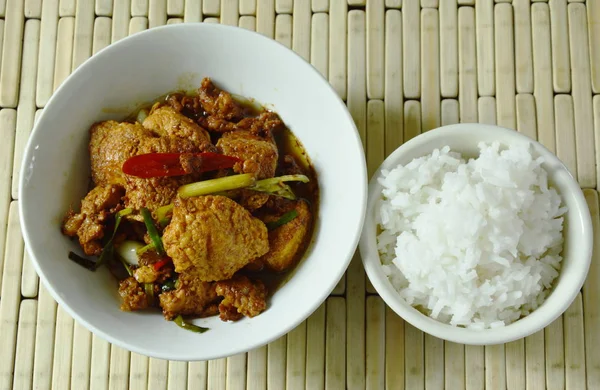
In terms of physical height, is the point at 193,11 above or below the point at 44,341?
above

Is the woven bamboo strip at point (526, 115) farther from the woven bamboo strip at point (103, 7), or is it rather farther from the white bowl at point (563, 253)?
the woven bamboo strip at point (103, 7)

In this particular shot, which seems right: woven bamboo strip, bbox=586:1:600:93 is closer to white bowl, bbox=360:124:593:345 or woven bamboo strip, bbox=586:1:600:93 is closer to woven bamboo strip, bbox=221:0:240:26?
white bowl, bbox=360:124:593:345

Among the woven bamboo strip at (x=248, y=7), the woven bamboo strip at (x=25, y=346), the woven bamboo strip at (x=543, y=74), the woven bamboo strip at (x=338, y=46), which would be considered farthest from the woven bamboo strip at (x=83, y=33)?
the woven bamboo strip at (x=543, y=74)

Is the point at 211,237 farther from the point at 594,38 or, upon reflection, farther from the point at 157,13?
the point at 594,38

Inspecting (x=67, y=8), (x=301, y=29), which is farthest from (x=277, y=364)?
(x=67, y=8)

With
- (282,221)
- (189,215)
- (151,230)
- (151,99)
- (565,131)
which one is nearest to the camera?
(189,215)

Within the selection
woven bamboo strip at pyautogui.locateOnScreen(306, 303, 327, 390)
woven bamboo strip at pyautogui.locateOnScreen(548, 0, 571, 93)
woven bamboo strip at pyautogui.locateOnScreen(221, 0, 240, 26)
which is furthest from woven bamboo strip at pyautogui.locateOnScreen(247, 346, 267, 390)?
woven bamboo strip at pyautogui.locateOnScreen(548, 0, 571, 93)

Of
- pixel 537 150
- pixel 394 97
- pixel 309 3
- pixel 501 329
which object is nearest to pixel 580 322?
pixel 501 329

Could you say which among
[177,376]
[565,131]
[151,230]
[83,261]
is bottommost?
[177,376]
